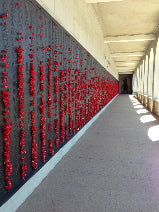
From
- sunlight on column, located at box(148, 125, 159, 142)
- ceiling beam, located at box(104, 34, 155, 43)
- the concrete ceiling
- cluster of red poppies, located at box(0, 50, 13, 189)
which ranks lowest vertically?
sunlight on column, located at box(148, 125, 159, 142)

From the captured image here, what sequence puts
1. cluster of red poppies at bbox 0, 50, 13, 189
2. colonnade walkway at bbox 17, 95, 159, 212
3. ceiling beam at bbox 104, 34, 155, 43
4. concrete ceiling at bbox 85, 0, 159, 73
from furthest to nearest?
ceiling beam at bbox 104, 34, 155, 43, concrete ceiling at bbox 85, 0, 159, 73, colonnade walkway at bbox 17, 95, 159, 212, cluster of red poppies at bbox 0, 50, 13, 189

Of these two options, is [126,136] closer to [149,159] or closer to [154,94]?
[149,159]

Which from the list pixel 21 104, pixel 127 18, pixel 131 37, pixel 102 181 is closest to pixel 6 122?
pixel 21 104

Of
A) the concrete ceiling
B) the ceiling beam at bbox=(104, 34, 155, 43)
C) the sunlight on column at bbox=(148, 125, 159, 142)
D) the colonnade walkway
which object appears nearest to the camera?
the colonnade walkway

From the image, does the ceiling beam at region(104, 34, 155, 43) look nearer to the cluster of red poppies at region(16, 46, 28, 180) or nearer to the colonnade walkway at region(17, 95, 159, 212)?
the colonnade walkway at region(17, 95, 159, 212)

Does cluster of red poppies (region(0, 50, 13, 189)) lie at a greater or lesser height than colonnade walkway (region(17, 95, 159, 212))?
greater

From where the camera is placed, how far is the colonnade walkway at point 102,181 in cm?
292

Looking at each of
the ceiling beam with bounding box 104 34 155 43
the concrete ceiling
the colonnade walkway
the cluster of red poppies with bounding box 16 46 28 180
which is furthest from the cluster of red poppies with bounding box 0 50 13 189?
the ceiling beam with bounding box 104 34 155 43

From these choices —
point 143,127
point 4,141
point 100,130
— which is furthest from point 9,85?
point 143,127

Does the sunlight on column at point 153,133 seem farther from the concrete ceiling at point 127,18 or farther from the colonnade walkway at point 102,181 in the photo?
the concrete ceiling at point 127,18

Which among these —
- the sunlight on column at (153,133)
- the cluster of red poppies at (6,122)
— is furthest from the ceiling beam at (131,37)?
the cluster of red poppies at (6,122)

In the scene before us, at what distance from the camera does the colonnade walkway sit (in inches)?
115

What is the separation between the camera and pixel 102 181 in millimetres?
3668

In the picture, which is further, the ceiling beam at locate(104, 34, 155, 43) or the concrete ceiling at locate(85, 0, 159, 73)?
the ceiling beam at locate(104, 34, 155, 43)
